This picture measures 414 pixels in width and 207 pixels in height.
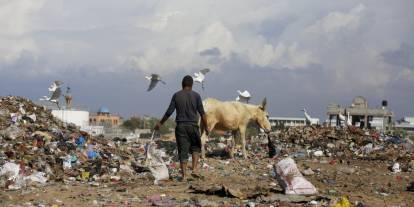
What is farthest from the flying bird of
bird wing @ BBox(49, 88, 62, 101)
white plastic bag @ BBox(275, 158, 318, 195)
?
white plastic bag @ BBox(275, 158, 318, 195)

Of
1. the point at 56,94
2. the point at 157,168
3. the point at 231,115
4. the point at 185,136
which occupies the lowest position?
the point at 157,168

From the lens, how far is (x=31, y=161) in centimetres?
1122

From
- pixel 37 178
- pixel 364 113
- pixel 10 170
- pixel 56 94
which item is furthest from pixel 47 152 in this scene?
pixel 364 113

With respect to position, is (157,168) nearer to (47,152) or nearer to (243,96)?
(47,152)

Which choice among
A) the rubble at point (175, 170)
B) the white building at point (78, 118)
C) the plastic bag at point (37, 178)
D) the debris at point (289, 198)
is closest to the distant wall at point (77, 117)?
the white building at point (78, 118)

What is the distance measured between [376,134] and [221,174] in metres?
9.67

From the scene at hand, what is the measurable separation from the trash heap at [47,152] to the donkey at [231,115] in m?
1.86

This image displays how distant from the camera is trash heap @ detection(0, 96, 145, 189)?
1050 centimetres

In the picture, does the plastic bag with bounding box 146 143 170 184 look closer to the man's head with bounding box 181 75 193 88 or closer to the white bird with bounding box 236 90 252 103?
the man's head with bounding box 181 75 193 88

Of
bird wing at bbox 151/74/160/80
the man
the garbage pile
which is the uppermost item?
bird wing at bbox 151/74/160/80

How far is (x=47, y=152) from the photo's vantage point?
12.2 m

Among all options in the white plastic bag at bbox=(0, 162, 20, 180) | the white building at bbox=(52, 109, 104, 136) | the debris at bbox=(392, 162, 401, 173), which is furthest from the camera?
the white building at bbox=(52, 109, 104, 136)

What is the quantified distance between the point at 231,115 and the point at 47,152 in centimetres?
414

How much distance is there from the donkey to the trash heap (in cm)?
186
